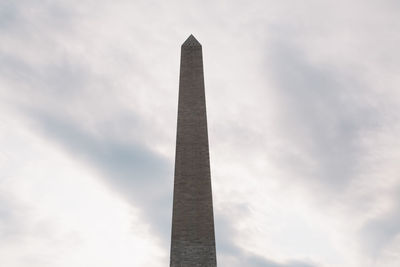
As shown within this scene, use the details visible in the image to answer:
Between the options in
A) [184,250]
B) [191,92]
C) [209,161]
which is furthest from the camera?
[191,92]

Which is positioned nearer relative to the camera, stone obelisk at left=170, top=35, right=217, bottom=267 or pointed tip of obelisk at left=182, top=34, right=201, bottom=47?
stone obelisk at left=170, top=35, right=217, bottom=267

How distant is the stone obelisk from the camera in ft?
43.4

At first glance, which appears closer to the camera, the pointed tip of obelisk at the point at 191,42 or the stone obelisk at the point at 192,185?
the stone obelisk at the point at 192,185

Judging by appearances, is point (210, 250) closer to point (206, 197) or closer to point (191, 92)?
point (206, 197)

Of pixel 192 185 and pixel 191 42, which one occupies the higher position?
pixel 191 42

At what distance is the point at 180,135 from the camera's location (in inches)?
581

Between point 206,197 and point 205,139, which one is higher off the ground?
point 205,139

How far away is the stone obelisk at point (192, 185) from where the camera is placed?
13242 mm

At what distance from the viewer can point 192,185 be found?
45.5 feet

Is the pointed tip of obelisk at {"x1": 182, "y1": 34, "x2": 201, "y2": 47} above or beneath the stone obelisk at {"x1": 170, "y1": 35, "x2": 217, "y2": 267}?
above

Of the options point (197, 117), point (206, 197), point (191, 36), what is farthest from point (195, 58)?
point (206, 197)

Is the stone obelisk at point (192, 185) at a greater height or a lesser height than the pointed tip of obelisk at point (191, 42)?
lesser

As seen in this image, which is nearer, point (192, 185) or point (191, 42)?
point (192, 185)

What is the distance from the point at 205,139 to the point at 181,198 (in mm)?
2319
